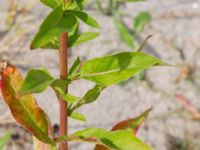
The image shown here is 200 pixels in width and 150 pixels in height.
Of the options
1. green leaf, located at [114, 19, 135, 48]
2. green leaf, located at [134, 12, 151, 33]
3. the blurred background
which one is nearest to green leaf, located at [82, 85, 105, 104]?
the blurred background

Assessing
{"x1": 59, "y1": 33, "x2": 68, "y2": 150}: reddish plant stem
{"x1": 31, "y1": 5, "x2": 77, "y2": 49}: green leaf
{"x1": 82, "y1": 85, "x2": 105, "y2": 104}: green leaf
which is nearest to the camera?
{"x1": 31, "y1": 5, "x2": 77, "y2": 49}: green leaf

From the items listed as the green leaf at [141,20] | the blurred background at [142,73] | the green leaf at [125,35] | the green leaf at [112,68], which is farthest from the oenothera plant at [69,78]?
the green leaf at [141,20]

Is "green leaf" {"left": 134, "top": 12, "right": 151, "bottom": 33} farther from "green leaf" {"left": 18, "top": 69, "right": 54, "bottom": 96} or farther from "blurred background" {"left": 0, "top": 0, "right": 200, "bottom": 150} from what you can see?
"green leaf" {"left": 18, "top": 69, "right": 54, "bottom": 96}

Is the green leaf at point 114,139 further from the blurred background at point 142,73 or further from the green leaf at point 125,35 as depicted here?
the green leaf at point 125,35

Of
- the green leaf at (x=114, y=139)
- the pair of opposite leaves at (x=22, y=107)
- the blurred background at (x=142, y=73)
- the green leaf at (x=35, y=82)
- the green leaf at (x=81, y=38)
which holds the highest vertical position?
the green leaf at (x=81, y=38)

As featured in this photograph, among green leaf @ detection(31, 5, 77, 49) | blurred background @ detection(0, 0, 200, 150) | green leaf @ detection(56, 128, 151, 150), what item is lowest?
blurred background @ detection(0, 0, 200, 150)

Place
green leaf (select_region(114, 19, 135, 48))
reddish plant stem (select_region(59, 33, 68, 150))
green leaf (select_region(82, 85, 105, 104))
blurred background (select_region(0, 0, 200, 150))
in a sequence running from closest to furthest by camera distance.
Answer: reddish plant stem (select_region(59, 33, 68, 150))
green leaf (select_region(82, 85, 105, 104))
blurred background (select_region(0, 0, 200, 150))
green leaf (select_region(114, 19, 135, 48))

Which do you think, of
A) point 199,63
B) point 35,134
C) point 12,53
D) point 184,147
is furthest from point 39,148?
point 199,63
